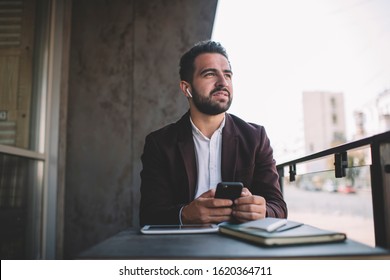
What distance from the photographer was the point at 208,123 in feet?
5.32

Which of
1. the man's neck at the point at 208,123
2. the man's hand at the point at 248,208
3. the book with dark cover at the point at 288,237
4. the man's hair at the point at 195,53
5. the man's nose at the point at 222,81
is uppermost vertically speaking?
the man's hair at the point at 195,53

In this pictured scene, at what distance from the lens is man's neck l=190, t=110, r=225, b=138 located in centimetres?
161

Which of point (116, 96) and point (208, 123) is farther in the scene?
point (116, 96)

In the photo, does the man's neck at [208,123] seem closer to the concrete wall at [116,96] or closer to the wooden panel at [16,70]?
the concrete wall at [116,96]

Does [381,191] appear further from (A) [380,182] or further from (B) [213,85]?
(B) [213,85]

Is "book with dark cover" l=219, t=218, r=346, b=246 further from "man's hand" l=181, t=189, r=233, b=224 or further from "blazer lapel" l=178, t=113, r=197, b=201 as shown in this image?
"blazer lapel" l=178, t=113, r=197, b=201

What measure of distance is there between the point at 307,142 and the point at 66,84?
42948 millimetres

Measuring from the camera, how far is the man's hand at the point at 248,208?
975mm

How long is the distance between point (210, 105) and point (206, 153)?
0.24 metres

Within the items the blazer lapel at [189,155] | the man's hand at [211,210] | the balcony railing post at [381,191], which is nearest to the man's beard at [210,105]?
the blazer lapel at [189,155]

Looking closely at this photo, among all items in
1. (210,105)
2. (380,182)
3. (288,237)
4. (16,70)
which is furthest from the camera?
(16,70)

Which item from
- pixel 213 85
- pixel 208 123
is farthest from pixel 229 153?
pixel 213 85

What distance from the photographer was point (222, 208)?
102 centimetres

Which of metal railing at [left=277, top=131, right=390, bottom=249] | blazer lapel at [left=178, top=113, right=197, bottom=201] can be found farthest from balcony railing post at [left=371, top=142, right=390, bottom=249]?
blazer lapel at [left=178, top=113, right=197, bottom=201]
